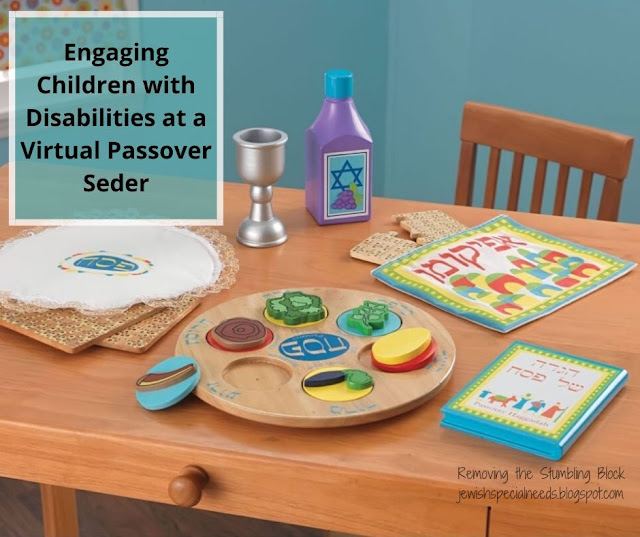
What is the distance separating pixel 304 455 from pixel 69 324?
364mm

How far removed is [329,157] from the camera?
1341 millimetres

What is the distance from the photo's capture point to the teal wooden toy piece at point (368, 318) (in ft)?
3.44

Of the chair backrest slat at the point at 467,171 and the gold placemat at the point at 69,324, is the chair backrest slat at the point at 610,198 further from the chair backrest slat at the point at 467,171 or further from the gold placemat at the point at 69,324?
the gold placemat at the point at 69,324

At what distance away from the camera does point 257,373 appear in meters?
0.98

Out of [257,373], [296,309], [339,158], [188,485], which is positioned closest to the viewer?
[188,485]

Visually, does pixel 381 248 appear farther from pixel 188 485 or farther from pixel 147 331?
pixel 188 485

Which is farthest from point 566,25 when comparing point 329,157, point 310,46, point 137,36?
point 329,157

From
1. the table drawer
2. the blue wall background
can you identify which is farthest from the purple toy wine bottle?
the blue wall background

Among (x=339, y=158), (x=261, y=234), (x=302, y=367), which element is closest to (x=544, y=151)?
(x=339, y=158)

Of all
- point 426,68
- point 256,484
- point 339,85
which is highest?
point 339,85

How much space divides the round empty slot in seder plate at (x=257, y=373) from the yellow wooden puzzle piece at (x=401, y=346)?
10cm

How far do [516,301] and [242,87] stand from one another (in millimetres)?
1563

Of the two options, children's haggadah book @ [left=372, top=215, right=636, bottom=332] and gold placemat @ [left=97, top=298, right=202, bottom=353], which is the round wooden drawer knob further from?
children's haggadah book @ [left=372, top=215, right=636, bottom=332]

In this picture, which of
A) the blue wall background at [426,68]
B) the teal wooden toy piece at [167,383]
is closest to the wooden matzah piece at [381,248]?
the teal wooden toy piece at [167,383]
